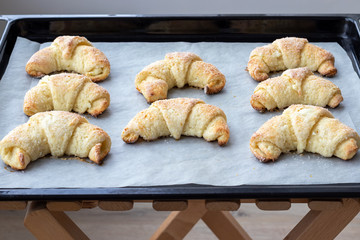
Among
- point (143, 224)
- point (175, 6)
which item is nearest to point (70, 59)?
point (143, 224)

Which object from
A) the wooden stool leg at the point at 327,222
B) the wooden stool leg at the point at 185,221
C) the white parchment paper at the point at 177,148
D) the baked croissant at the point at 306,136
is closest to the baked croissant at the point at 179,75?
the white parchment paper at the point at 177,148

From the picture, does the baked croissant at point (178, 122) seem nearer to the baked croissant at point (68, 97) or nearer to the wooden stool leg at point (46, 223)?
the baked croissant at point (68, 97)

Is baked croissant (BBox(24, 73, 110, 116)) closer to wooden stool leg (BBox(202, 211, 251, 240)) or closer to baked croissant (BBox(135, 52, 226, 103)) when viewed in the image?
baked croissant (BBox(135, 52, 226, 103))

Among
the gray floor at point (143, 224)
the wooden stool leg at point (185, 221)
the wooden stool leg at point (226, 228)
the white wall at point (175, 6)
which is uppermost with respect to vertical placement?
the white wall at point (175, 6)

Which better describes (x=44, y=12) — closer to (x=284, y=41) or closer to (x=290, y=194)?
(x=284, y=41)

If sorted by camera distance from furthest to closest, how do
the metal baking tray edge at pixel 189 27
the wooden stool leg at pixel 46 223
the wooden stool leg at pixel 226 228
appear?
the metal baking tray edge at pixel 189 27 < the wooden stool leg at pixel 226 228 < the wooden stool leg at pixel 46 223

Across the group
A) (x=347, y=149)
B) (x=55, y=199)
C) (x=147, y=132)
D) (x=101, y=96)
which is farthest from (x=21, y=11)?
(x=347, y=149)

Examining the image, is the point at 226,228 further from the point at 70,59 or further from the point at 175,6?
the point at 175,6
